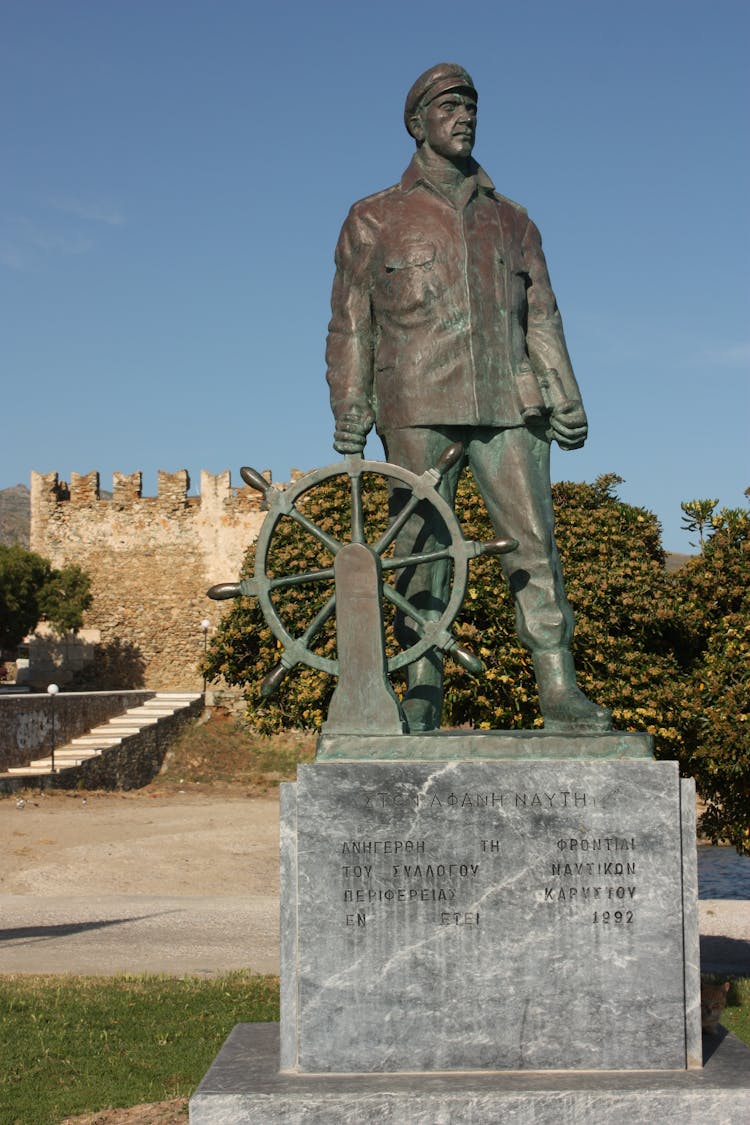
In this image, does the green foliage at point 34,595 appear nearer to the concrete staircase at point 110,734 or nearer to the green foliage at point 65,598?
the green foliage at point 65,598

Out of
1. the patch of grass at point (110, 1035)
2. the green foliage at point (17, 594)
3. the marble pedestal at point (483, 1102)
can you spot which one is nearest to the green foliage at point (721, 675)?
the patch of grass at point (110, 1035)

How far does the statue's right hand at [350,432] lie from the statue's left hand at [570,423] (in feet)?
2.32

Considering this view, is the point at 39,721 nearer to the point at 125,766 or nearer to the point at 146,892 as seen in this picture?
the point at 125,766

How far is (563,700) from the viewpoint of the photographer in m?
4.79

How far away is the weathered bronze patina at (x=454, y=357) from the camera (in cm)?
500

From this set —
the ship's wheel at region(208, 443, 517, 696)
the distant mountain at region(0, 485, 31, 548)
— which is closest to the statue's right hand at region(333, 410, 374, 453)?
the ship's wheel at region(208, 443, 517, 696)

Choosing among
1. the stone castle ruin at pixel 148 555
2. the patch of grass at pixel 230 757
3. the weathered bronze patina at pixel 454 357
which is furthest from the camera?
the stone castle ruin at pixel 148 555

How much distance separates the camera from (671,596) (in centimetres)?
1511

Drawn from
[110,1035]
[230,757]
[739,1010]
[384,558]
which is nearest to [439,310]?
[384,558]

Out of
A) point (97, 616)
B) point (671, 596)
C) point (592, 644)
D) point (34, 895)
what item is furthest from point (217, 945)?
point (97, 616)

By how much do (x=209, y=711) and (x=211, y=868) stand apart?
15036 mm

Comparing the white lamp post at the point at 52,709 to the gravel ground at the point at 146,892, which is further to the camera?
Answer: the white lamp post at the point at 52,709

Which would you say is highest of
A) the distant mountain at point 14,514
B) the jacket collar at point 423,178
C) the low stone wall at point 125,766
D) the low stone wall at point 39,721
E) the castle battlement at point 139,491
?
the distant mountain at point 14,514

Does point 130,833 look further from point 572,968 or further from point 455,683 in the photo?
point 572,968
